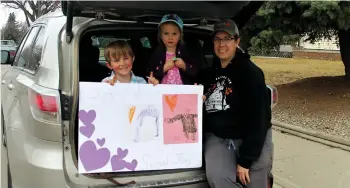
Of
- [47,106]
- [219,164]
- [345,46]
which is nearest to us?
[47,106]

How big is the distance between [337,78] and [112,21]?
712cm

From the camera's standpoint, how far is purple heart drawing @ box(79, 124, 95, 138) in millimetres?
2520

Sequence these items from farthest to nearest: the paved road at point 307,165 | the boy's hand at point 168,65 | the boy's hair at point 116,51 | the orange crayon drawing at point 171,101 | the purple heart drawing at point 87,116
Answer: the paved road at point 307,165 < the boy's hand at point 168,65 < the boy's hair at point 116,51 < the orange crayon drawing at point 171,101 < the purple heart drawing at point 87,116

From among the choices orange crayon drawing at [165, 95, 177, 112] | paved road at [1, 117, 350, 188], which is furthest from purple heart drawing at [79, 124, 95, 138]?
paved road at [1, 117, 350, 188]

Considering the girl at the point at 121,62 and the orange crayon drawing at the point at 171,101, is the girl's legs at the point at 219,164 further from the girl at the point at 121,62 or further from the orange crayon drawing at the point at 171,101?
the girl at the point at 121,62

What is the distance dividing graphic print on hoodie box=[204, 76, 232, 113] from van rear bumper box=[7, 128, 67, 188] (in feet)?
3.69

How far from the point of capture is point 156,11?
2.94 metres

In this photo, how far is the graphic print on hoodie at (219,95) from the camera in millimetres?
2826

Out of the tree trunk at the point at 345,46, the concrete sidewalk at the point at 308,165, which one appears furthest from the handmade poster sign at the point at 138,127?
the tree trunk at the point at 345,46

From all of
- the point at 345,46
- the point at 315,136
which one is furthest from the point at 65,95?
the point at 345,46

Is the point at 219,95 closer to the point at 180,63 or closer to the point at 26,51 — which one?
the point at 180,63

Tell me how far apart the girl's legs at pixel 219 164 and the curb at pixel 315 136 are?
3.03m

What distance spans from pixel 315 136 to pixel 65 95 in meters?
4.36

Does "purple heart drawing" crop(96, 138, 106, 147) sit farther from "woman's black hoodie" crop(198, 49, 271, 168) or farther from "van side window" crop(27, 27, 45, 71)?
"van side window" crop(27, 27, 45, 71)
